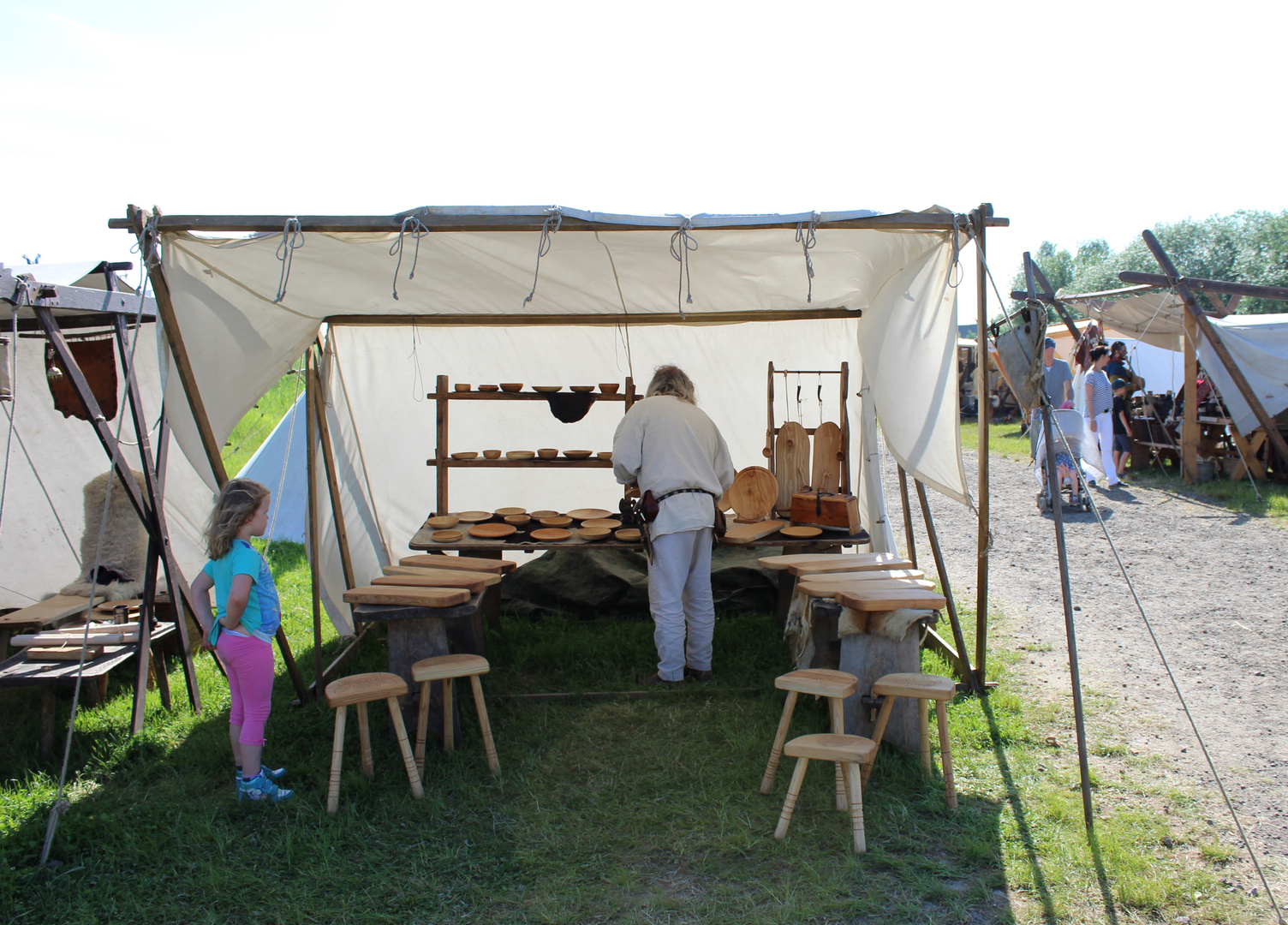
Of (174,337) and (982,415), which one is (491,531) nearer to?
(174,337)

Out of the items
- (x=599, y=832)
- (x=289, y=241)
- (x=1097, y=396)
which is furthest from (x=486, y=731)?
(x=1097, y=396)

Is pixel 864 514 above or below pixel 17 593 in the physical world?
above

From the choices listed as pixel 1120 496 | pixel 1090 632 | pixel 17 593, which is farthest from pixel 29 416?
pixel 1120 496

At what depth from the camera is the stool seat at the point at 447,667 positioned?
3188mm

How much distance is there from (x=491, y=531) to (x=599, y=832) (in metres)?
2.18

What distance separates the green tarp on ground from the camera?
17.5 feet

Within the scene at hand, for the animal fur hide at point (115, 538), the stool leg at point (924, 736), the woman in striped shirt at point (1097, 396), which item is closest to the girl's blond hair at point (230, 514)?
the animal fur hide at point (115, 538)

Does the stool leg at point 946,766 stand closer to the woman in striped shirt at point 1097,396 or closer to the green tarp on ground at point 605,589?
the green tarp on ground at point 605,589

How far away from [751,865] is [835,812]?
41 cm

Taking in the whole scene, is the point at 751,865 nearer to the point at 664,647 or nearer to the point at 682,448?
the point at 664,647

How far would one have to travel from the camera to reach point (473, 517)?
504cm

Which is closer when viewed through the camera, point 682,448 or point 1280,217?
point 682,448

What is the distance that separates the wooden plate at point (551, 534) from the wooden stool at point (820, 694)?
6.04ft

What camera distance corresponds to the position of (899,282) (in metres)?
3.90
